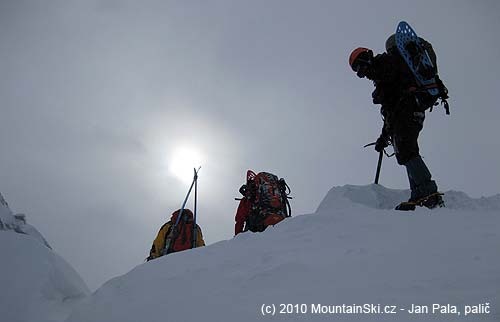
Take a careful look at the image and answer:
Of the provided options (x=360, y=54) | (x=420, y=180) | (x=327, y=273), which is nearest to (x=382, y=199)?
(x=420, y=180)

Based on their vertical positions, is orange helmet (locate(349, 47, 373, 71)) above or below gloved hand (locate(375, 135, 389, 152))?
above

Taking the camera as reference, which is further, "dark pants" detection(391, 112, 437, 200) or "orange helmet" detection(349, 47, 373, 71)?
"orange helmet" detection(349, 47, 373, 71)

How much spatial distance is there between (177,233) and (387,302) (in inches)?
312

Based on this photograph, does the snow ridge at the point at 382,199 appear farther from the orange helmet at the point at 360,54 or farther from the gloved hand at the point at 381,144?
the orange helmet at the point at 360,54

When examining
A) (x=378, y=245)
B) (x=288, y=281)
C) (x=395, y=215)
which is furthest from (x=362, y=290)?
(x=395, y=215)

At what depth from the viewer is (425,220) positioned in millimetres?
4605

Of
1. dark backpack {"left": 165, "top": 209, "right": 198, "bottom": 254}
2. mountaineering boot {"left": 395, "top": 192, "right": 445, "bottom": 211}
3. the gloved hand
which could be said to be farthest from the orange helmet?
dark backpack {"left": 165, "top": 209, "right": 198, "bottom": 254}

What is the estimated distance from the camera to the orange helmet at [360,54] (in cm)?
671

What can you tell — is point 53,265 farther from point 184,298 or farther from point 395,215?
point 395,215

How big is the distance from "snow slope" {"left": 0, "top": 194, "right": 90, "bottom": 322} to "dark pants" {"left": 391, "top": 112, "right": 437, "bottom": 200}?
4.81m

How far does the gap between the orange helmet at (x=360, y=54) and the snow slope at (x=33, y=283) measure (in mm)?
5224

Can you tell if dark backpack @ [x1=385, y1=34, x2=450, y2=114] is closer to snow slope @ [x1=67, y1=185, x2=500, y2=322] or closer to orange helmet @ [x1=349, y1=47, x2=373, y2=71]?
orange helmet @ [x1=349, y1=47, x2=373, y2=71]

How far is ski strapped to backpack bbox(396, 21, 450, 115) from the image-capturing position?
647 cm

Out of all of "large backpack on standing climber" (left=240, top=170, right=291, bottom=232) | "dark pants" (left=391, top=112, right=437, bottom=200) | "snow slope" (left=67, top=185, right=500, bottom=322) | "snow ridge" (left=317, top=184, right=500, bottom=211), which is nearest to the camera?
"snow slope" (left=67, top=185, right=500, bottom=322)
